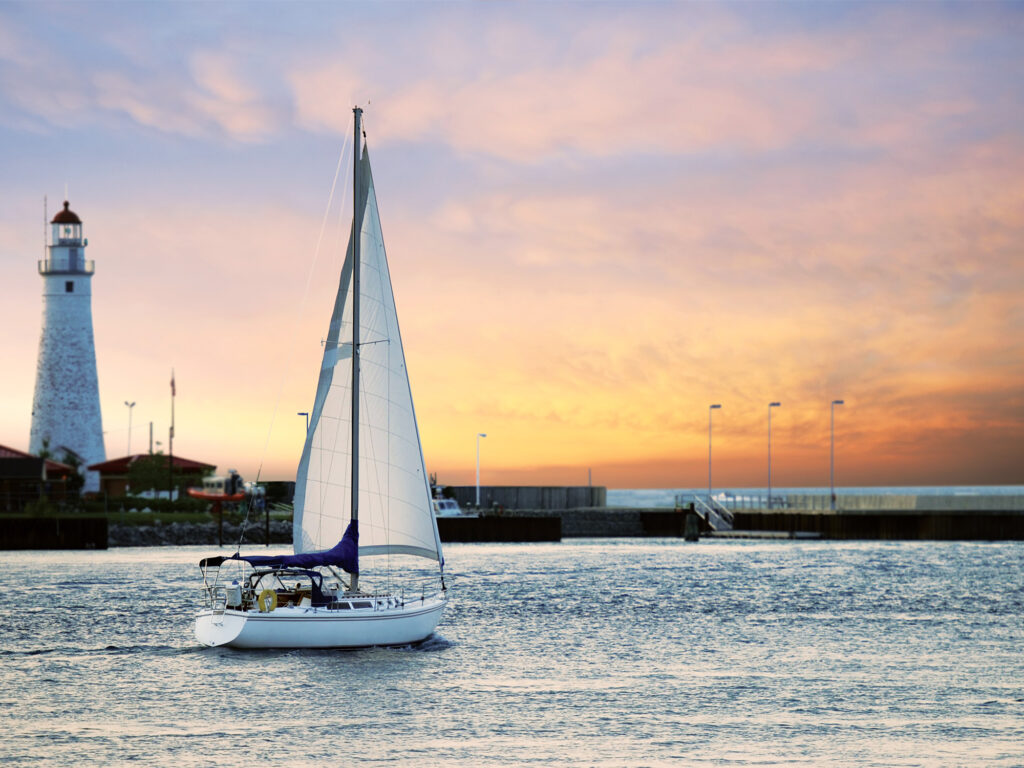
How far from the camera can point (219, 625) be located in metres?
33.1

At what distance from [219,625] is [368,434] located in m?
6.80

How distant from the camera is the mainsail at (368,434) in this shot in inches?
1380

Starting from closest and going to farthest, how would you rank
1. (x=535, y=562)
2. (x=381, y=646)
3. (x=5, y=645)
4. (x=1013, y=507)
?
1. (x=381, y=646)
2. (x=5, y=645)
3. (x=535, y=562)
4. (x=1013, y=507)

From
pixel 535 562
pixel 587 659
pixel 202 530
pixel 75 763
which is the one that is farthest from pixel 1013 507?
pixel 75 763

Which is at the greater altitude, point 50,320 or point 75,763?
point 50,320

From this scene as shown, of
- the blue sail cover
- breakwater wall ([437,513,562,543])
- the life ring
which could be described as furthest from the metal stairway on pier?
the life ring

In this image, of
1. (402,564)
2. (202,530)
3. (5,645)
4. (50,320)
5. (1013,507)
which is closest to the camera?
(5,645)

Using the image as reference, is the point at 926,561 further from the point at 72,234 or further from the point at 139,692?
the point at 72,234

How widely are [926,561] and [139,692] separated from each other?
70.9 meters

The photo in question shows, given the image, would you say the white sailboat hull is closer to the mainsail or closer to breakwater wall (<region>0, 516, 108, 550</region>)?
the mainsail

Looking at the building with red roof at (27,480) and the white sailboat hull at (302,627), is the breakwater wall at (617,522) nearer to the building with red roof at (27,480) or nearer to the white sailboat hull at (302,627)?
the building with red roof at (27,480)

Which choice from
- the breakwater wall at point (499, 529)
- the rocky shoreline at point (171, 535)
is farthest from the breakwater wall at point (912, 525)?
the rocky shoreline at point (171, 535)

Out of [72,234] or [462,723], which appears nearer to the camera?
[462,723]

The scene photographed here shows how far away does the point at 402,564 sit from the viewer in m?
90.3
